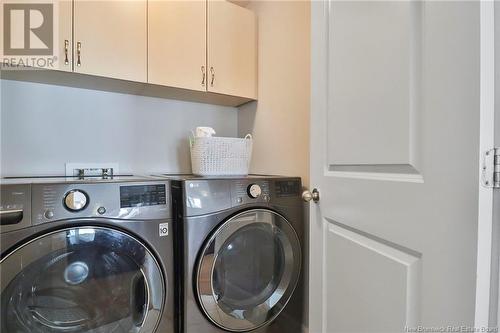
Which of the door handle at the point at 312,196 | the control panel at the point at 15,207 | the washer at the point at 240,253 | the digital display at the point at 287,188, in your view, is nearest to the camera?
the control panel at the point at 15,207

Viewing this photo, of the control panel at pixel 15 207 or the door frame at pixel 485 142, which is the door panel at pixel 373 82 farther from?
the control panel at pixel 15 207

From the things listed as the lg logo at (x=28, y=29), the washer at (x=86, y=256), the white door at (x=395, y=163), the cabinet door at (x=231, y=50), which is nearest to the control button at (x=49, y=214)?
the washer at (x=86, y=256)

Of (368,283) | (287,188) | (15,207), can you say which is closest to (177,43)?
(287,188)

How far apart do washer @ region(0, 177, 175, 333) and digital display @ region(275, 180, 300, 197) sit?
0.53 m

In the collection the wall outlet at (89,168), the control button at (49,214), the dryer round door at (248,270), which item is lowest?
the dryer round door at (248,270)

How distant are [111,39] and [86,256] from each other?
3.42 feet

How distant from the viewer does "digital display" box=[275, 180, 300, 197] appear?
1.41 metres

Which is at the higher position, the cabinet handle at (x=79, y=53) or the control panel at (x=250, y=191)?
the cabinet handle at (x=79, y=53)

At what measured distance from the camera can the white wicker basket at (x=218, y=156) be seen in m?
1.48

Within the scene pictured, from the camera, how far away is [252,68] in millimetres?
1853

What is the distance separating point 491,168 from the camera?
0.49 m

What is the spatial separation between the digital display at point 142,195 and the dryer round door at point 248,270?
278 millimetres

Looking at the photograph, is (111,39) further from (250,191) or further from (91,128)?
(250,191)

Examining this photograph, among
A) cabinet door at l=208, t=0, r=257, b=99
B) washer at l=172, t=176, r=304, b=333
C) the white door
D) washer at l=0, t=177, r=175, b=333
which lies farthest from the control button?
cabinet door at l=208, t=0, r=257, b=99
